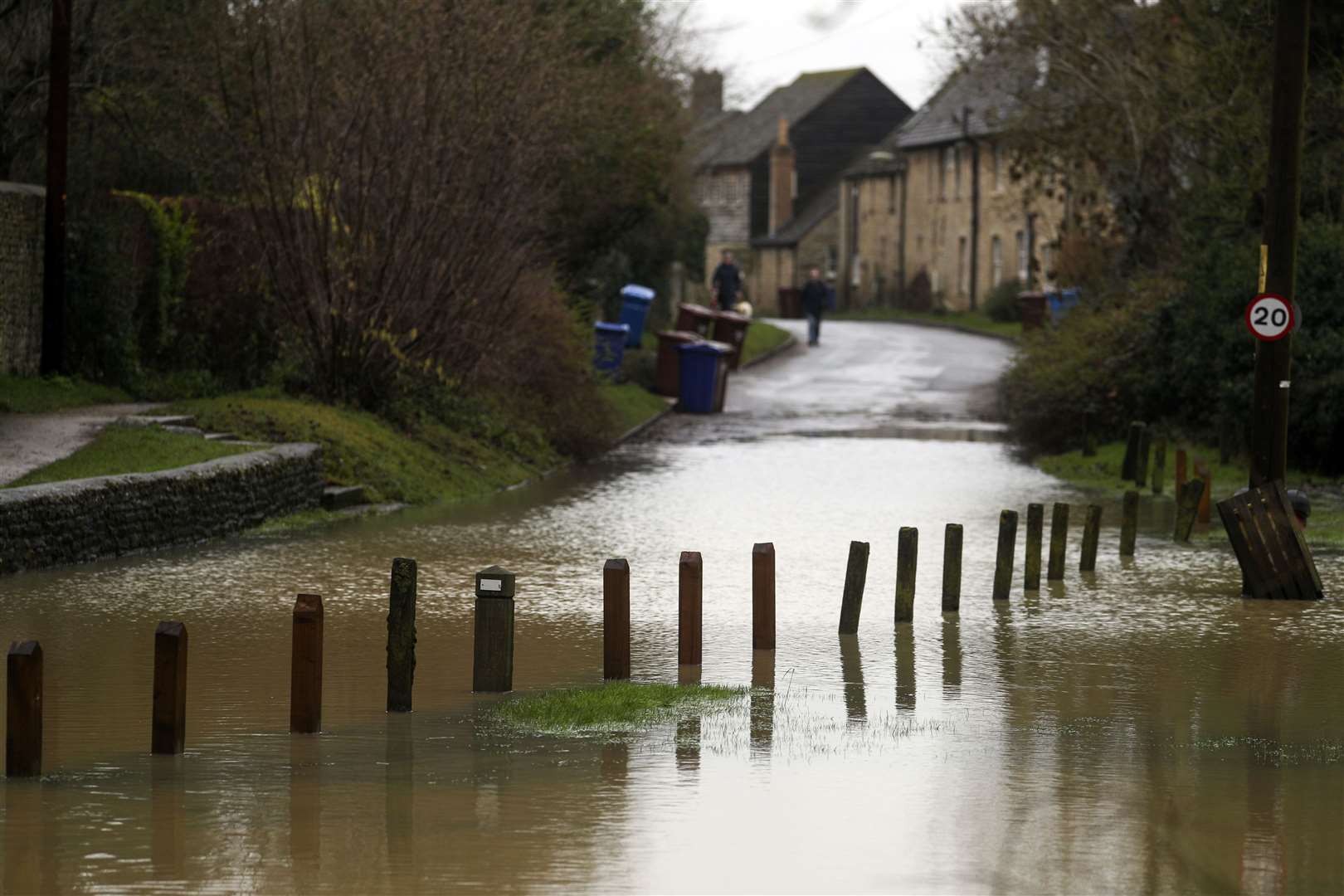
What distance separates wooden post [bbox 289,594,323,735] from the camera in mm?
9922

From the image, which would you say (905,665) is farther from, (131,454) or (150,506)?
(131,454)

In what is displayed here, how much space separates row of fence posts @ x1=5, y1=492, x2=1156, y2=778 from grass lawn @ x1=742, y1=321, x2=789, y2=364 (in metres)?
34.3

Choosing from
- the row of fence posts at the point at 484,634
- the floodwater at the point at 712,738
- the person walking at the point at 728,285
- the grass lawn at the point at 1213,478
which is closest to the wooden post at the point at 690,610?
the row of fence posts at the point at 484,634

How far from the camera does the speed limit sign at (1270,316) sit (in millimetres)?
16125

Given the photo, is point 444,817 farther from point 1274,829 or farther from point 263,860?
point 1274,829

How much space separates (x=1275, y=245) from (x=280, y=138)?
13384 millimetres

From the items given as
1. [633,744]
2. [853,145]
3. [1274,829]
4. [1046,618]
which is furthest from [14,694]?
[853,145]

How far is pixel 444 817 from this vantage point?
8.39 meters

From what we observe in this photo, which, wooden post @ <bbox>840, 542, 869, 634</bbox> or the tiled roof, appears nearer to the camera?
wooden post @ <bbox>840, 542, 869, 634</bbox>

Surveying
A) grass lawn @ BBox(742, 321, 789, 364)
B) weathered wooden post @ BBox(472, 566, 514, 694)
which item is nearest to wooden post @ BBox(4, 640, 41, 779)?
weathered wooden post @ BBox(472, 566, 514, 694)

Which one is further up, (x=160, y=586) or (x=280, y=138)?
Result: (x=280, y=138)

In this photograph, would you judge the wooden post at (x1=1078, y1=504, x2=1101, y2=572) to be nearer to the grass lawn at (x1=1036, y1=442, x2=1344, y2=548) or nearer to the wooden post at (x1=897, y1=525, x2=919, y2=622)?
the wooden post at (x1=897, y1=525, x2=919, y2=622)

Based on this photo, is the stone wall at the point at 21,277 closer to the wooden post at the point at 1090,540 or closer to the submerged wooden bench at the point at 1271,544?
the wooden post at the point at 1090,540

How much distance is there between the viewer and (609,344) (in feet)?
132
